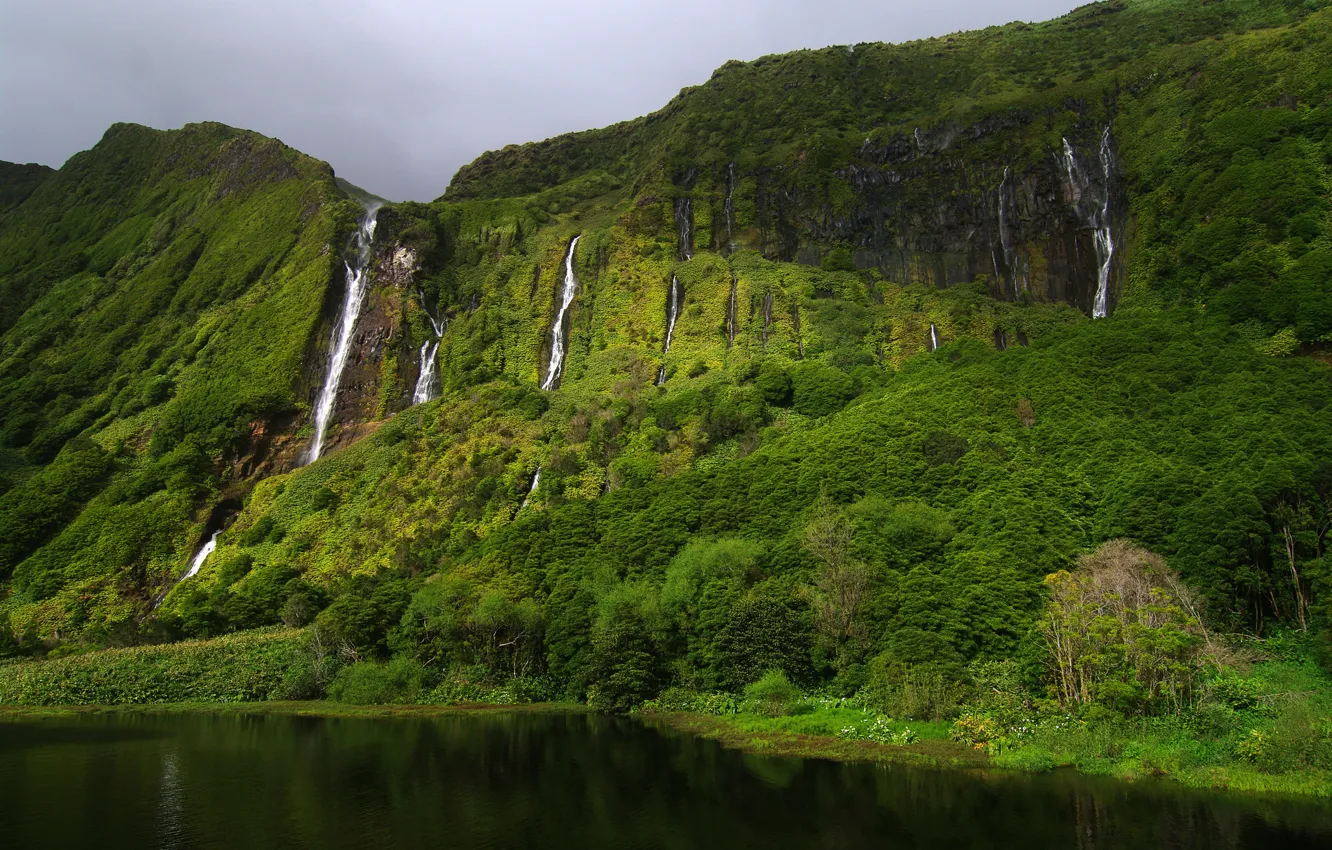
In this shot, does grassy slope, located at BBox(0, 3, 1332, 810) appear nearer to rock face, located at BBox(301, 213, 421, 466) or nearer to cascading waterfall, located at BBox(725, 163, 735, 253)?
cascading waterfall, located at BBox(725, 163, 735, 253)

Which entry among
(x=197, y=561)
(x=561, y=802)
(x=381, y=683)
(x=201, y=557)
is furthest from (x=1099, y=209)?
(x=197, y=561)

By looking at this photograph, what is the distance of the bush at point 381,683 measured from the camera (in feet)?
160

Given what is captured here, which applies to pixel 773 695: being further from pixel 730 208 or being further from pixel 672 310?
pixel 730 208

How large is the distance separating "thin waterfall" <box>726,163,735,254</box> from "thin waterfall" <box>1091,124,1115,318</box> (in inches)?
1525

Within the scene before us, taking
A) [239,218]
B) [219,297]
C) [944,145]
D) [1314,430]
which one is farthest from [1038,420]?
[239,218]

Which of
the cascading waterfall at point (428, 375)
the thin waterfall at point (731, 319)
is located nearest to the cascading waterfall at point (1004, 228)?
the thin waterfall at point (731, 319)

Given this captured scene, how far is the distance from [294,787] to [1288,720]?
104 ft

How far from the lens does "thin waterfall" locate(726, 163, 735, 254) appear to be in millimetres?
103938

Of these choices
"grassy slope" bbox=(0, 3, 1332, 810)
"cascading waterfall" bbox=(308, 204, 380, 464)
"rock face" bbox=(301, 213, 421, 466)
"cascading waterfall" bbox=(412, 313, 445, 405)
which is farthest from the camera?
"cascading waterfall" bbox=(412, 313, 445, 405)

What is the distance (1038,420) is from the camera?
57.7 metres

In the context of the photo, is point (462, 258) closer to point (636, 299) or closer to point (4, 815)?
point (636, 299)

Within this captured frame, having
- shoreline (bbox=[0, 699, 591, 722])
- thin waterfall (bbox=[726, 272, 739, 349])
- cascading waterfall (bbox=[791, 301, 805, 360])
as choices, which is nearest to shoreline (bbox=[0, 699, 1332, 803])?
shoreline (bbox=[0, 699, 591, 722])

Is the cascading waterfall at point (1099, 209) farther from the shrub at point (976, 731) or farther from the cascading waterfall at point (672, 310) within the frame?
the shrub at point (976, 731)

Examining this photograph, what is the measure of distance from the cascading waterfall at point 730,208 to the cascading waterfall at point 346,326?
44289 mm
